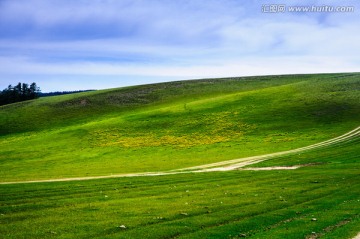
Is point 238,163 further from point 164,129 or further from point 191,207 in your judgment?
point 164,129

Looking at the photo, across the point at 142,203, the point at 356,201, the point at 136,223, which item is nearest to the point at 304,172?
the point at 356,201

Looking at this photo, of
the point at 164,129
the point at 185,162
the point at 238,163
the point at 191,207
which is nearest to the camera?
the point at 191,207

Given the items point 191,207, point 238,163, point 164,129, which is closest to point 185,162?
point 238,163

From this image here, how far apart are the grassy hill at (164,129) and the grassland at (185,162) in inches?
12.5

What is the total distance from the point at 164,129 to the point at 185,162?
105 feet

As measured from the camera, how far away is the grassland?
22.2m

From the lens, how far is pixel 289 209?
83.6ft

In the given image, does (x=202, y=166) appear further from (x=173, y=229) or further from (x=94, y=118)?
(x=94, y=118)

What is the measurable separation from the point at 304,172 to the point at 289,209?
19518 mm

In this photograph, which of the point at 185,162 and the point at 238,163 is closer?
the point at 238,163

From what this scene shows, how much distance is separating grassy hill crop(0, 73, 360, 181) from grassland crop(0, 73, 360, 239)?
0.32 meters

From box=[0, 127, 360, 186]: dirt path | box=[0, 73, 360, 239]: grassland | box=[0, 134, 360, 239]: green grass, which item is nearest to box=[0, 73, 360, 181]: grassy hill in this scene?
box=[0, 73, 360, 239]: grassland

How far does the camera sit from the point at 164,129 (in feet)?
310

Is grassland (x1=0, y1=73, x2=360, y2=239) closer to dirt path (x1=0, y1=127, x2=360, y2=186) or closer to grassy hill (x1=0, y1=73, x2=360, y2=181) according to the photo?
grassy hill (x1=0, y1=73, x2=360, y2=181)
